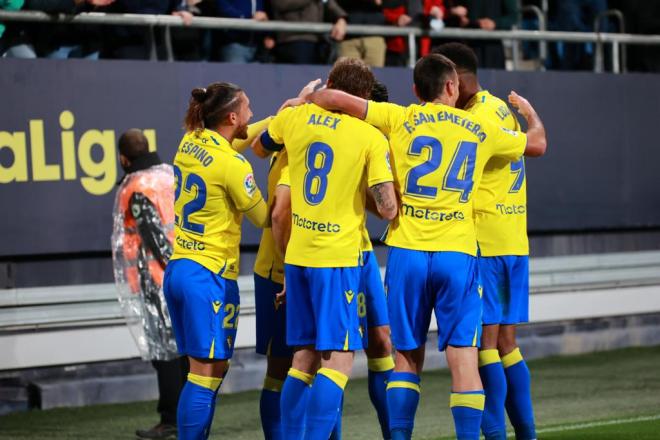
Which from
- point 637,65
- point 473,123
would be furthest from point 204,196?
point 637,65

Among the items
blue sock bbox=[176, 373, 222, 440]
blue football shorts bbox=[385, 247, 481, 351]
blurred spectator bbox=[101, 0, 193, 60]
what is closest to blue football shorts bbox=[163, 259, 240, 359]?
blue sock bbox=[176, 373, 222, 440]

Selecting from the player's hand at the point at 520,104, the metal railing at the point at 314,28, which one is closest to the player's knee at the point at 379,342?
the player's hand at the point at 520,104

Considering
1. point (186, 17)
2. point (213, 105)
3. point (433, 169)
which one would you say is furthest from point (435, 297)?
point (186, 17)

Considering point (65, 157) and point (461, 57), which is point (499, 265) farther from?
point (65, 157)

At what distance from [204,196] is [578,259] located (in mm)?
7530

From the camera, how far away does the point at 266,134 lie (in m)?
7.83

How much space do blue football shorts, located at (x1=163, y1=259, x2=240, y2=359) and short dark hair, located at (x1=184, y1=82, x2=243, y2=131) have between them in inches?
31.5

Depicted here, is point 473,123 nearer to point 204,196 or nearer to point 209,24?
point 204,196

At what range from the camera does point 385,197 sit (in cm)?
744

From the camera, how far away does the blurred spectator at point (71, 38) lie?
11438mm

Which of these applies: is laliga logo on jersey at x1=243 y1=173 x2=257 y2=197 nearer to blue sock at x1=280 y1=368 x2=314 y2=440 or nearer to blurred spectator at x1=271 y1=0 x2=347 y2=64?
blue sock at x1=280 y1=368 x2=314 y2=440

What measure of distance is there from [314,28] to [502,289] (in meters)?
4.93

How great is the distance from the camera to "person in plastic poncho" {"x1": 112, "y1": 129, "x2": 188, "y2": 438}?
9578mm

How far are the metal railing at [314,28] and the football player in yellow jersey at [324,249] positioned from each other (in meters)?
4.27
